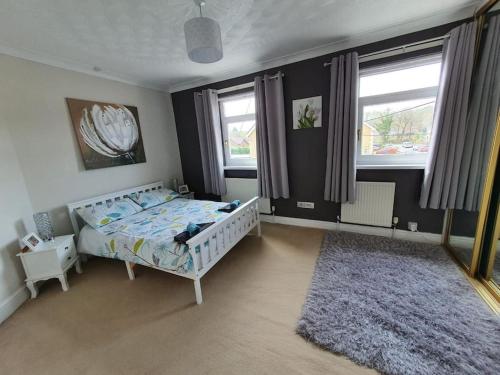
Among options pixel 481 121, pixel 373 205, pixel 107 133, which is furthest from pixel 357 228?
pixel 107 133

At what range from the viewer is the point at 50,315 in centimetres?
179

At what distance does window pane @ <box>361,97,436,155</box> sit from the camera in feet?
7.64

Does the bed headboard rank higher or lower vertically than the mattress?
higher

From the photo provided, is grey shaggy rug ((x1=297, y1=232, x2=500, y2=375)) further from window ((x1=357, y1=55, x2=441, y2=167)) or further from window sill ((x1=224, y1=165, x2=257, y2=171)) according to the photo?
window sill ((x1=224, y1=165, x2=257, y2=171))

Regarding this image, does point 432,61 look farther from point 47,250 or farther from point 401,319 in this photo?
point 47,250

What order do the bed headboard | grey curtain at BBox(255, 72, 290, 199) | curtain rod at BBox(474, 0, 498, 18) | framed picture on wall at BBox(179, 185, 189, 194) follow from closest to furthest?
1. curtain rod at BBox(474, 0, 498, 18)
2. the bed headboard
3. grey curtain at BBox(255, 72, 290, 199)
4. framed picture on wall at BBox(179, 185, 189, 194)

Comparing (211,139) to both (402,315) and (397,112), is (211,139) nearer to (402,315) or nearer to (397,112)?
(397,112)

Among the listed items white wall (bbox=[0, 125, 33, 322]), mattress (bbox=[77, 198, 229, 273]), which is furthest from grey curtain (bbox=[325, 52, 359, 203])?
white wall (bbox=[0, 125, 33, 322])

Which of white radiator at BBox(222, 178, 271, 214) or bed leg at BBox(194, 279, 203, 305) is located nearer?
bed leg at BBox(194, 279, 203, 305)

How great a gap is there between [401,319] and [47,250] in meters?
3.10

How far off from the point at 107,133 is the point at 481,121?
4.23m

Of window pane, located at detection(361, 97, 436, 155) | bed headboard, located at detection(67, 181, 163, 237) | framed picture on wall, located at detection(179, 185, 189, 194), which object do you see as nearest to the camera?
window pane, located at detection(361, 97, 436, 155)

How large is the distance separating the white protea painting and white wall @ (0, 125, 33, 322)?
25.5 inches

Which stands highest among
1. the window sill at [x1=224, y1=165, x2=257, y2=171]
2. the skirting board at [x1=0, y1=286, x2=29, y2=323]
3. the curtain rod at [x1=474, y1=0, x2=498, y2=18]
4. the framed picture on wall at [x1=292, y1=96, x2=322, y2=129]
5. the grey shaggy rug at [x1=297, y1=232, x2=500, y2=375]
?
the curtain rod at [x1=474, y1=0, x2=498, y2=18]
